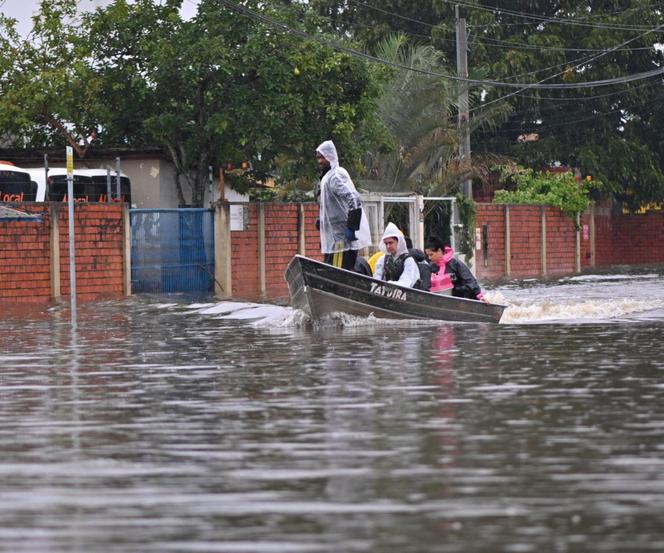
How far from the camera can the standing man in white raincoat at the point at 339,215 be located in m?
20.0

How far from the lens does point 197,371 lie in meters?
13.9

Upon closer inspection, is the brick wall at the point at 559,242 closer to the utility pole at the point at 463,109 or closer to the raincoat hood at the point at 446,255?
the utility pole at the point at 463,109

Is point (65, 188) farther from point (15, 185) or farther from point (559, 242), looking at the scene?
point (559, 242)

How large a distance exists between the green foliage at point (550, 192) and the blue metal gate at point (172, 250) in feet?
53.7

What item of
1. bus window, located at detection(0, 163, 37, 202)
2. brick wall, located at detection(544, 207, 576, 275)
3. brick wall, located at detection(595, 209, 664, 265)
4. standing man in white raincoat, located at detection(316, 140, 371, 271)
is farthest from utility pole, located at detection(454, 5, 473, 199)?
standing man in white raincoat, located at detection(316, 140, 371, 271)

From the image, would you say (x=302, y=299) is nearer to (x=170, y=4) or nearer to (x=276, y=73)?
(x=276, y=73)

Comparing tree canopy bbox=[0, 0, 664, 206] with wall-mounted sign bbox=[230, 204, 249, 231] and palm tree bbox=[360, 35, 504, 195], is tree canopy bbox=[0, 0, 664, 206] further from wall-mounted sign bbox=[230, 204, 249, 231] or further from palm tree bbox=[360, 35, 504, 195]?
wall-mounted sign bbox=[230, 204, 249, 231]

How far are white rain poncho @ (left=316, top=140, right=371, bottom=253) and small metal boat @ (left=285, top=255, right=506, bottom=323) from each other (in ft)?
2.66

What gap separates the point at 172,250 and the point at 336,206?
447 inches

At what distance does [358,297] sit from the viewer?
19578 mm

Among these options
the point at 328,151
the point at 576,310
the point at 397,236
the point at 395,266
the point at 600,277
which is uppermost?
the point at 328,151

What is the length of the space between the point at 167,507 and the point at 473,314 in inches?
537

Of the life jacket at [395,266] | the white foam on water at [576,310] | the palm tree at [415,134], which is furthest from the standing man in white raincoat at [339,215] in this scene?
the palm tree at [415,134]

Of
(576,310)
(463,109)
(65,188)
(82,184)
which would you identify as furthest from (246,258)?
(463,109)
